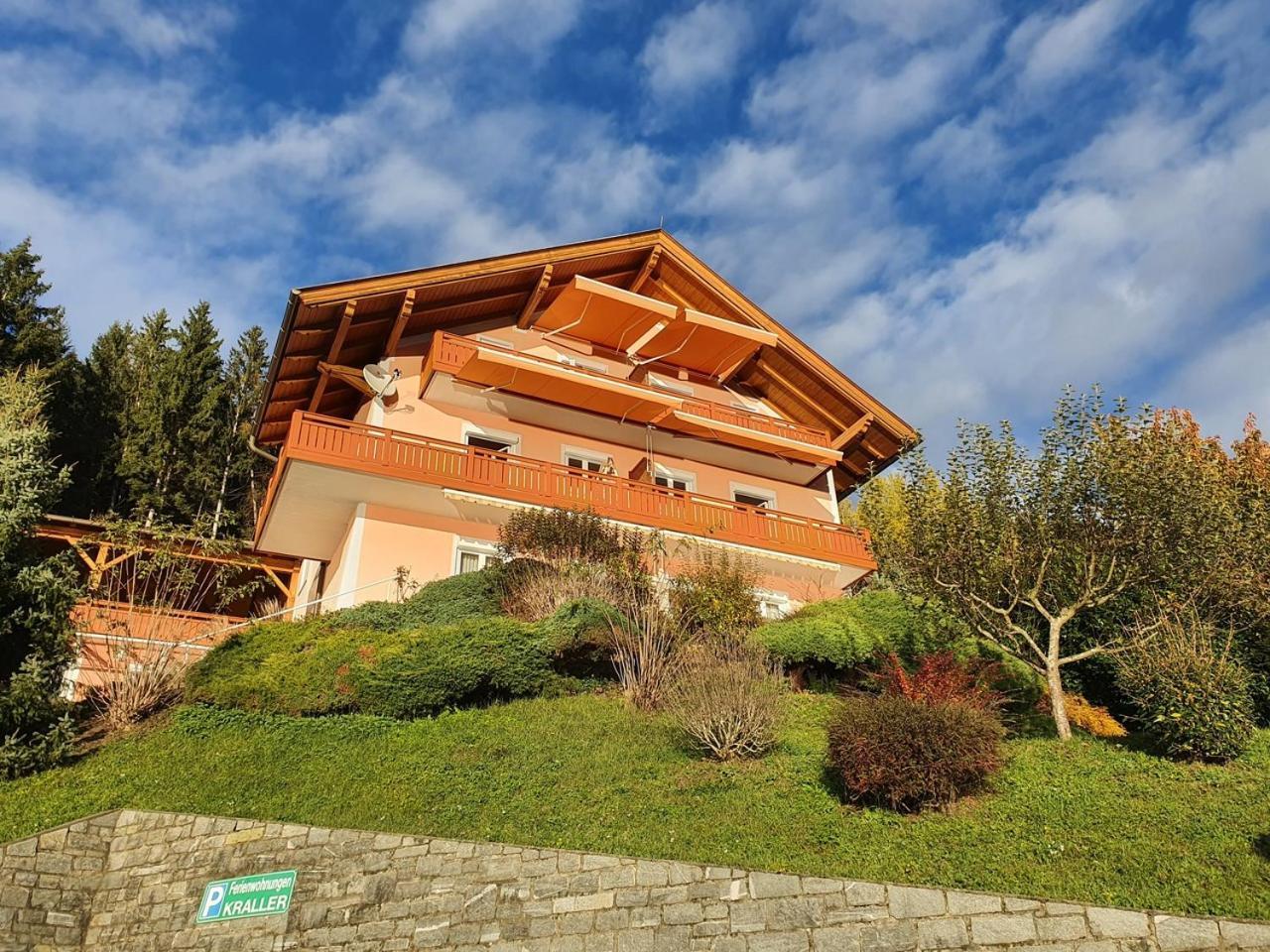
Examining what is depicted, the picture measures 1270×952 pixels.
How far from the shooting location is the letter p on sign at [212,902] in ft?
34.2

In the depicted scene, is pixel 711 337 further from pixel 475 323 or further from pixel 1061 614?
pixel 1061 614

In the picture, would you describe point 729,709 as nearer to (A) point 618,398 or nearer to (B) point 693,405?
(A) point 618,398

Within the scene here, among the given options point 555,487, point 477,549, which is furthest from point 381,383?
point 555,487

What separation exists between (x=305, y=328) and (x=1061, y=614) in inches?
632

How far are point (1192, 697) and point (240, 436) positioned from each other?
110ft

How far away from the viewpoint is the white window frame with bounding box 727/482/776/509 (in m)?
26.4

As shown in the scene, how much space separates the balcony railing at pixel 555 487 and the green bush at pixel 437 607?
268cm

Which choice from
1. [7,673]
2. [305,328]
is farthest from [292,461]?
[7,673]

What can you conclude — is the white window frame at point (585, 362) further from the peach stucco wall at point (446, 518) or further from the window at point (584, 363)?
the peach stucco wall at point (446, 518)

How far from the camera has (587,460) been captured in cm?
2466

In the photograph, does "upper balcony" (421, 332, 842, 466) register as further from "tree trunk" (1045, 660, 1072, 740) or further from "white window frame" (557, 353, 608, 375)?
"tree trunk" (1045, 660, 1072, 740)

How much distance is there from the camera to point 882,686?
16.3 m

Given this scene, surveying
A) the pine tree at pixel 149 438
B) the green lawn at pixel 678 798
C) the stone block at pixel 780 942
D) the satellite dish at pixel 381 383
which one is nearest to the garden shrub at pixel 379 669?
the green lawn at pixel 678 798

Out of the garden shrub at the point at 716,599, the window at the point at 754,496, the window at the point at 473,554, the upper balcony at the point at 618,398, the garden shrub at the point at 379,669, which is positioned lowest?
the garden shrub at the point at 379,669
